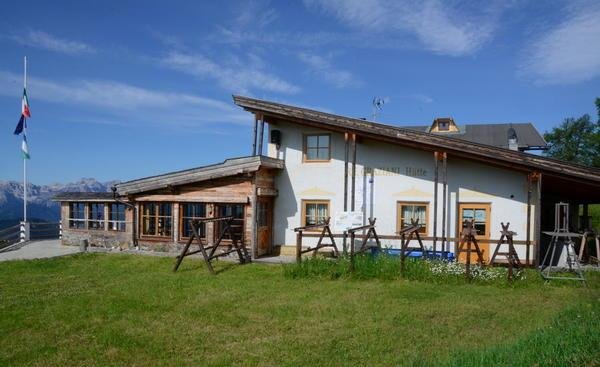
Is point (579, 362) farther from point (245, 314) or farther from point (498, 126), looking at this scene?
point (498, 126)

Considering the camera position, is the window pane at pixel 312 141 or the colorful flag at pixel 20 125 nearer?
the window pane at pixel 312 141

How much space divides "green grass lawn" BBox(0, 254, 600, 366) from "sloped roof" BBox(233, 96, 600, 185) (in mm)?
3020

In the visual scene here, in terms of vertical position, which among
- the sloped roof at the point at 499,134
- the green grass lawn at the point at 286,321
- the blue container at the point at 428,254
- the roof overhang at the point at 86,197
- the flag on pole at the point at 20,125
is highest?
the sloped roof at the point at 499,134

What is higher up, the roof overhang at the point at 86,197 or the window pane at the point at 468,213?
the roof overhang at the point at 86,197

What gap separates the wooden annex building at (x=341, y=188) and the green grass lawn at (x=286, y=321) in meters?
3.24

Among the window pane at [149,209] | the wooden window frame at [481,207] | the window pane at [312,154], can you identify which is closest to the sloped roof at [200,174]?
the window pane at [149,209]

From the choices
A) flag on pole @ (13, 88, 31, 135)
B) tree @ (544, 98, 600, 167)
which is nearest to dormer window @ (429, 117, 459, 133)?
flag on pole @ (13, 88, 31, 135)

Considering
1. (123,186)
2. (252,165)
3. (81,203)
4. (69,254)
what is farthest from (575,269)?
(81,203)

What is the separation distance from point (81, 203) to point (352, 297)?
14271mm

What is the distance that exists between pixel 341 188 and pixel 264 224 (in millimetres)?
3089

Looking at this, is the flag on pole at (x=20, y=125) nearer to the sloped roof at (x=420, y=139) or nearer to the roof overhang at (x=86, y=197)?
the roof overhang at (x=86, y=197)

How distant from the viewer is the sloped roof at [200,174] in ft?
49.6

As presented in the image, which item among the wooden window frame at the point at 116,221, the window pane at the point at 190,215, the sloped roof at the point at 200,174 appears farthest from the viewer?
the wooden window frame at the point at 116,221

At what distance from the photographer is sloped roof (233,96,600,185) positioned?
12704mm
